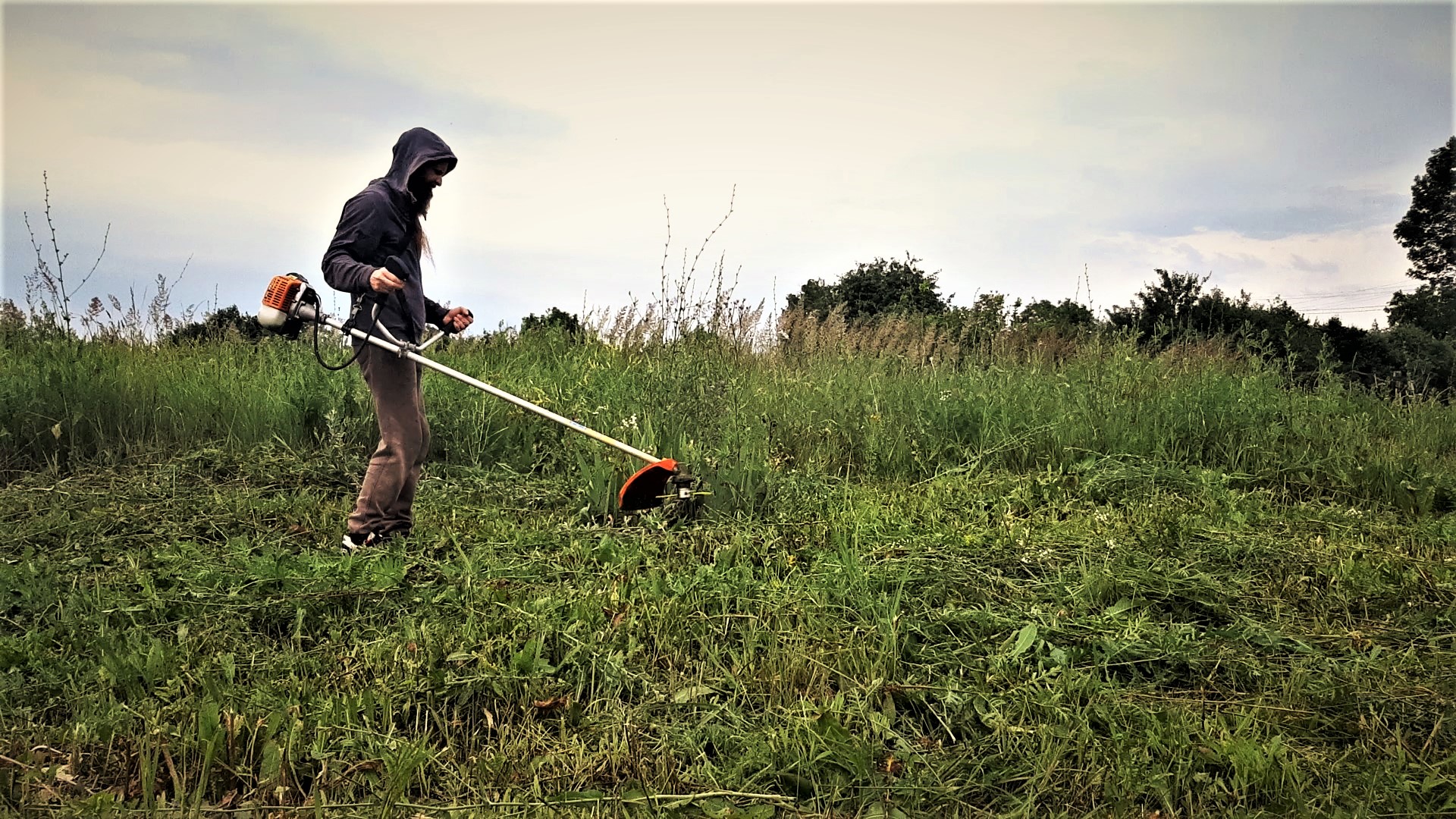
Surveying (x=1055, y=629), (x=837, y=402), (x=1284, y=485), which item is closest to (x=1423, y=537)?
(x=1284, y=485)

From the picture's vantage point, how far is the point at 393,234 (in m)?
4.39

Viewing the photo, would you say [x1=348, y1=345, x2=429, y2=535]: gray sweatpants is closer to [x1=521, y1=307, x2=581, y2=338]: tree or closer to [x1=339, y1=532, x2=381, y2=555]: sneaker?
[x1=339, y1=532, x2=381, y2=555]: sneaker

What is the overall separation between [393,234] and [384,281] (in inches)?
19.7

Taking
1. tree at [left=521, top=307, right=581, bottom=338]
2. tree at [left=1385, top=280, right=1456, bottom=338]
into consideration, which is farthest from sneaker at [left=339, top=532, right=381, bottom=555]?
tree at [left=1385, top=280, right=1456, bottom=338]

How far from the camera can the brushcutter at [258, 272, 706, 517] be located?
4.19 metres

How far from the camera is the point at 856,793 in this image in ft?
7.56

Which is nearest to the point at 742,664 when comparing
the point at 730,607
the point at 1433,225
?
the point at 730,607

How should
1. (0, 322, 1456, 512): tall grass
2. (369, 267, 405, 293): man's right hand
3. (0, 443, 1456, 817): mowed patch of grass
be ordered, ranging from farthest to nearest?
(0, 322, 1456, 512): tall grass, (369, 267, 405, 293): man's right hand, (0, 443, 1456, 817): mowed patch of grass

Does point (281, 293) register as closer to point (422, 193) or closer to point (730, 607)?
point (422, 193)

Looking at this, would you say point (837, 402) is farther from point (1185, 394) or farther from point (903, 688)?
point (903, 688)

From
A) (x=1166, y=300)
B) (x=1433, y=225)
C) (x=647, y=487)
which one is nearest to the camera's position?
(x=647, y=487)

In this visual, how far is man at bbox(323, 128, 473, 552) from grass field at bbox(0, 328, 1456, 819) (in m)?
0.26

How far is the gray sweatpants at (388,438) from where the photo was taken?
4281mm

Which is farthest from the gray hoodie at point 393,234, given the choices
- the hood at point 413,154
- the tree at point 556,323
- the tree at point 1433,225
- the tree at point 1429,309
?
the tree at point 1433,225
